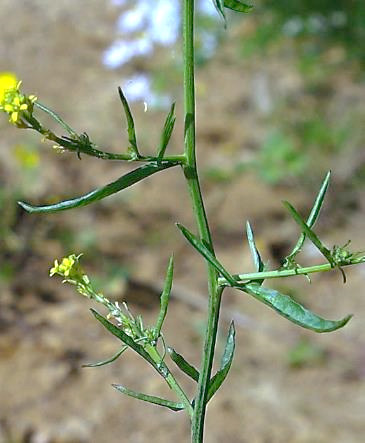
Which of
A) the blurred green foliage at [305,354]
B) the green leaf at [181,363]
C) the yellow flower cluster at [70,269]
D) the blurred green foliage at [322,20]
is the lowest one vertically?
the green leaf at [181,363]

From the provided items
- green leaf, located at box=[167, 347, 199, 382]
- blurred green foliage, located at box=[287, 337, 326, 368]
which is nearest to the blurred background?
blurred green foliage, located at box=[287, 337, 326, 368]

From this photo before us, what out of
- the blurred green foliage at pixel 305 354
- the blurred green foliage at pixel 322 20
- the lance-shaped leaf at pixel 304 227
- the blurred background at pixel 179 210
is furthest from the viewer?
the blurred green foliage at pixel 322 20

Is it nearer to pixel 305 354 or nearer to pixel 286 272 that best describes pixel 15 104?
pixel 286 272

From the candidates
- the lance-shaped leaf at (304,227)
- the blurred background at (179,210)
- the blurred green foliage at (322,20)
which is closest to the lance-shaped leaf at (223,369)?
the lance-shaped leaf at (304,227)

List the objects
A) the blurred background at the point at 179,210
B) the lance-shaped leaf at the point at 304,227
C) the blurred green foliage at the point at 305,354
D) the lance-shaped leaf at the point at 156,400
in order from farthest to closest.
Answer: the blurred green foliage at the point at 305,354 < the blurred background at the point at 179,210 < the lance-shaped leaf at the point at 156,400 < the lance-shaped leaf at the point at 304,227

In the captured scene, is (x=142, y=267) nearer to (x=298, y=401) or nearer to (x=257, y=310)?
(x=257, y=310)

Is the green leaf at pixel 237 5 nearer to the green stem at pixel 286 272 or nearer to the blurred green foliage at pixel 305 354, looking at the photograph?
the green stem at pixel 286 272

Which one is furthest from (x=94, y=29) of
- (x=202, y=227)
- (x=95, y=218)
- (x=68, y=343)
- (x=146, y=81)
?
(x=202, y=227)
